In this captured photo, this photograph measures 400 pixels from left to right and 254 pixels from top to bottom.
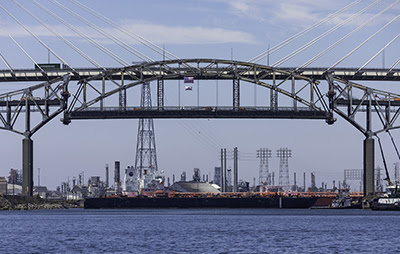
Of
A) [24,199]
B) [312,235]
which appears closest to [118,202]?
[24,199]

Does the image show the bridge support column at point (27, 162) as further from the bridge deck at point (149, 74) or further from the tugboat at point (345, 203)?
the tugboat at point (345, 203)

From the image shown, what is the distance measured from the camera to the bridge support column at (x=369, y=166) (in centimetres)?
16800

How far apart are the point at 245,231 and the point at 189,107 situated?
3213 inches

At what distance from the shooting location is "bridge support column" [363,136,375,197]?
551 ft

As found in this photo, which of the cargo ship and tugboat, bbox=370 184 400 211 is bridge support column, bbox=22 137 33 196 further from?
tugboat, bbox=370 184 400 211

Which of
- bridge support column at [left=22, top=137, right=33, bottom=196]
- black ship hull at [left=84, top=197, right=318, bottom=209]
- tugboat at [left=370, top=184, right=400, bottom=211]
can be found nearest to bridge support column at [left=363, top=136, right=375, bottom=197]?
tugboat at [left=370, top=184, right=400, bottom=211]

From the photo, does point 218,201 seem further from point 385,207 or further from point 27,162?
point 385,207

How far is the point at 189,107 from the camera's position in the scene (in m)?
173

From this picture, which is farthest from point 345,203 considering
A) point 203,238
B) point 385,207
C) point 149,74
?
point 203,238

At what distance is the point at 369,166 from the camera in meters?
168

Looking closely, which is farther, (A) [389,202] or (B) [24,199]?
(B) [24,199]

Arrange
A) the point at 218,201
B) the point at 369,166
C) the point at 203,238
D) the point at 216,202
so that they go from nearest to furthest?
1. the point at 203,238
2. the point at 369,166
3. the point at 216,202
4. the point at 218,201

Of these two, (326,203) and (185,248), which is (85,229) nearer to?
(185,248)

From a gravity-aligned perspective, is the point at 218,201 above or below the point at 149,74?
below
